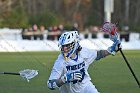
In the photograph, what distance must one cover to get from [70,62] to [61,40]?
0.45 metres

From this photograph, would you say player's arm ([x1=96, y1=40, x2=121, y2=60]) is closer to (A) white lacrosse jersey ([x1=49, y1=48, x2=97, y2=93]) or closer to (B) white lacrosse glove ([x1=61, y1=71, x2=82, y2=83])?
(A) white lacrosse jersey ([x1=49, y1=48, x2=97, y2=93])

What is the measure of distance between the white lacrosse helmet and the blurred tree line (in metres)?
51.4

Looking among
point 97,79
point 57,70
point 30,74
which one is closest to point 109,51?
point 57,70

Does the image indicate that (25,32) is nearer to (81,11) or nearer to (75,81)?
(75,81)

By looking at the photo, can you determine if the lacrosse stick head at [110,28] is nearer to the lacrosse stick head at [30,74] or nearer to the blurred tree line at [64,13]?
the lacrosse stick head at [30,74]

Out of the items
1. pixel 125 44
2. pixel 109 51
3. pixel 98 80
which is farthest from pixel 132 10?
pixel 109 51

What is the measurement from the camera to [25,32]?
157 feet

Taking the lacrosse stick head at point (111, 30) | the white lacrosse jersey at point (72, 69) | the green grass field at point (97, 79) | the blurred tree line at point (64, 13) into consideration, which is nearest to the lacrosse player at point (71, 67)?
the white lacrosse jersey at point (72, 69)

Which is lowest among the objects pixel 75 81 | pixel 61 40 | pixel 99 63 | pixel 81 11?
pixel 81 11

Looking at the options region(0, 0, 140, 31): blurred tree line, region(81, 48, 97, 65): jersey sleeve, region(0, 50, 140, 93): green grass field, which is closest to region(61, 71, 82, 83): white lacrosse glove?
region(81, 48, 97, 65): jersey sleeve

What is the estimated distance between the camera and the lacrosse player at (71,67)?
856 centimetres

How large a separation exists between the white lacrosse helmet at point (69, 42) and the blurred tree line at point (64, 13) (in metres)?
51.4

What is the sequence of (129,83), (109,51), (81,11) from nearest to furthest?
1. (109,51)
2. (129,83)
3. (81,11)

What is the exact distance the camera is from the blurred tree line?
2473 inches
